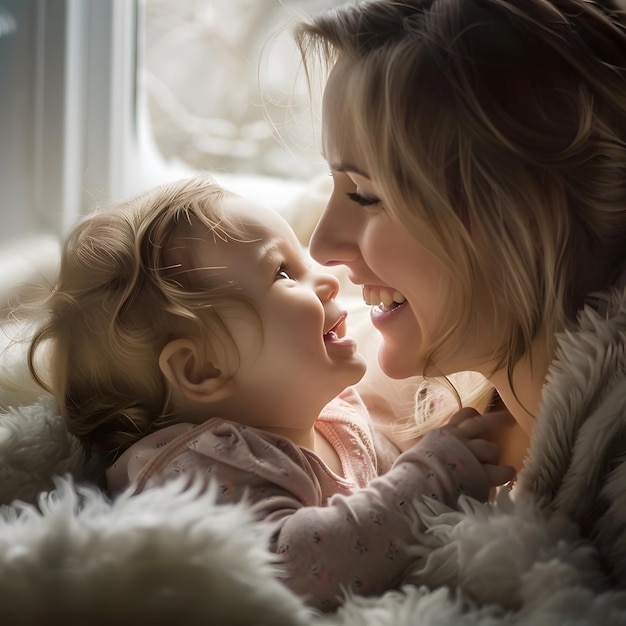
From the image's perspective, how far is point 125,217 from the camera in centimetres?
107

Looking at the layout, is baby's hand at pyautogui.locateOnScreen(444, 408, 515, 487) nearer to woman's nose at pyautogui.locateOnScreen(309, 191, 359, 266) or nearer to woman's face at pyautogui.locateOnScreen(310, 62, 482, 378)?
woman's face at pyautogui.locateOnScreen(310, 62, 482, 378)

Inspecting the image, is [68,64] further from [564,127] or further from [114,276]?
[564,127]

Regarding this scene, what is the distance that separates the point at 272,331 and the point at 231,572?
434 mm

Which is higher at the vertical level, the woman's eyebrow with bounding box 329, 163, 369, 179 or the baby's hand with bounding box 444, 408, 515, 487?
the woman's eyebrow with bounding box 329, 163, 369, 179

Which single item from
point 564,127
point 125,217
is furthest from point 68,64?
point 564,127

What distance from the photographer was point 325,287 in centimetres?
110

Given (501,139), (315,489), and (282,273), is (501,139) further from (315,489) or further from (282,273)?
(315,489)

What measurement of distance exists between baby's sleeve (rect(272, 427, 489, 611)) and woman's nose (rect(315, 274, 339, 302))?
0.28 m

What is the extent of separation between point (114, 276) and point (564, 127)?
0.56 m

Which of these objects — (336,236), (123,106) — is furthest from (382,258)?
(123,106)

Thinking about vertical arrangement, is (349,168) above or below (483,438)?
above

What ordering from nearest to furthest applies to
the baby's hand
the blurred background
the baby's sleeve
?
1. the baby's sleeve
2. the baby's hand
3. the blurred background

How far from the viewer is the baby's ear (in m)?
1.01

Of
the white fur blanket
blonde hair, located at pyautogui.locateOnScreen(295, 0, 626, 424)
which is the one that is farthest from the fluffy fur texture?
blonde hair, located at pyautogui.locateOnScreen(295, 0, 626, 424)
